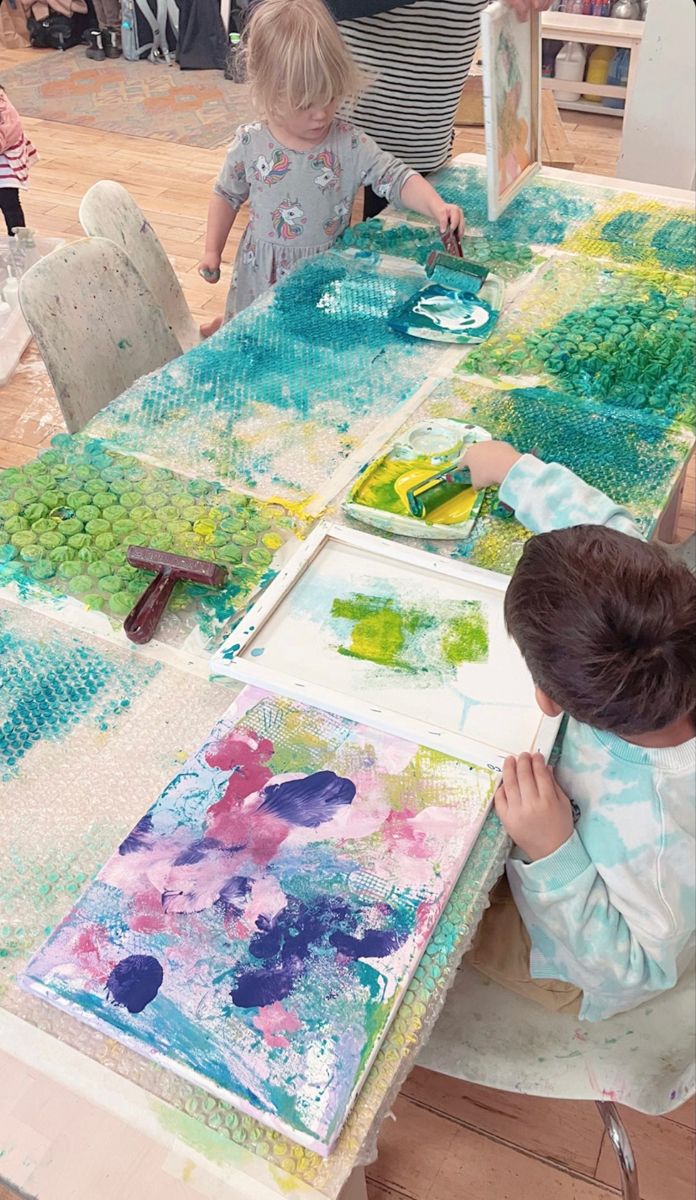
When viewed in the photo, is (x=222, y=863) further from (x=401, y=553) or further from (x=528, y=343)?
(x=528, y=343)

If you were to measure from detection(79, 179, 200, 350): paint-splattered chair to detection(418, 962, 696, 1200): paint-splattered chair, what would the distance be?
1.48 metres

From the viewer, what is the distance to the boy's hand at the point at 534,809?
87cm

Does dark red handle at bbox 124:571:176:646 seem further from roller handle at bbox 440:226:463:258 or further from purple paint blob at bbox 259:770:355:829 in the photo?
roller handle at bbox 440:226:463:258

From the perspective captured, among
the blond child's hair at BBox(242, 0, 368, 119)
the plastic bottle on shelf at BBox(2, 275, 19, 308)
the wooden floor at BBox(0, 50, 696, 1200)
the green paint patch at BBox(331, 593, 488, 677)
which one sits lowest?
the wooden floor at BBox(0, 50, 696, 1200)

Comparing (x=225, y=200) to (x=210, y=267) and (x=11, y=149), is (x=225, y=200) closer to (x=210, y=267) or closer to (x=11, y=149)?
(x=210, y=267)

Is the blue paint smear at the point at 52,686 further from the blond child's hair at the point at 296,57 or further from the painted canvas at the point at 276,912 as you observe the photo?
the blond child's hair at the point at 296,57

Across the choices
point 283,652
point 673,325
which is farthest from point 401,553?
point 673,325

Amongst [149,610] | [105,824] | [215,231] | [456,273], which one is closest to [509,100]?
[456,273]

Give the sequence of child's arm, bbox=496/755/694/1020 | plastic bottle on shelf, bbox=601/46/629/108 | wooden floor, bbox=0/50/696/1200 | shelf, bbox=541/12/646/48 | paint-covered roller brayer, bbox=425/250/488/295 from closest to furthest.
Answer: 1. child's arm, bbox=496/755/694/1020
2. wooden floor, bbox=0/50/696/1200
3. paint-covered roller brayer, bbox=425/250/488/295
4. shelf, bbox=541/12/646/48
5. plastic bottle on shelf, bbox=601/46/629/108

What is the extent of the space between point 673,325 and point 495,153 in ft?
1.81

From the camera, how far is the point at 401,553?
1.15m

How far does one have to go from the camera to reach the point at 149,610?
106cm

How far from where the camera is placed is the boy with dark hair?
30.9 inches

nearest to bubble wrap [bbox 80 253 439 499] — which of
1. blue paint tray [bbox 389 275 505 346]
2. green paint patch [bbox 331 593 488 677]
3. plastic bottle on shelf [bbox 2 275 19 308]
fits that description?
blue paint tray [bbox 389 275 505 346]
